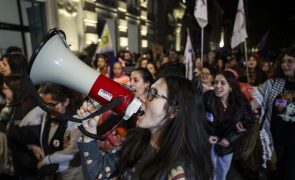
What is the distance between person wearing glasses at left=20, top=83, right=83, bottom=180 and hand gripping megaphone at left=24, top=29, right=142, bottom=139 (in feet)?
2.39

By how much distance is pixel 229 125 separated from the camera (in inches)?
111

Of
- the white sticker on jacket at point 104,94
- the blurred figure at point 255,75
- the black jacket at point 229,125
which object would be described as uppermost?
the white sticker on jacket at point 104,94

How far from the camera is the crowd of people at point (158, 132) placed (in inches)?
51.8

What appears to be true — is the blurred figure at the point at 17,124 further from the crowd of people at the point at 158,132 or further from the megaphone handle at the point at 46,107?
the megaphone handle at the point at 46,107

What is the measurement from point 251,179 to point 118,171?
2.52 metres

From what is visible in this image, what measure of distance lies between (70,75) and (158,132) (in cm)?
55

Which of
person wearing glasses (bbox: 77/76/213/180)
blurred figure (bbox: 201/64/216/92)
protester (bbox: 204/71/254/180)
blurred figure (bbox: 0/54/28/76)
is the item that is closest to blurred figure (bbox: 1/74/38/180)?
blurred figure (bbox: 0/54/28/76)

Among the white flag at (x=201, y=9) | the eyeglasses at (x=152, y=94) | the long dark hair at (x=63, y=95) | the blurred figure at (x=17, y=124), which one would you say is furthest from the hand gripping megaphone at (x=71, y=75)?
the white flag at (x=201, y=9)

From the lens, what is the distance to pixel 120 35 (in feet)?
42.9

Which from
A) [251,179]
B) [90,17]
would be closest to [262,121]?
[251,179]

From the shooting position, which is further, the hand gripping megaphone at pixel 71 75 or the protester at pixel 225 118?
the protester at pixel 225 118

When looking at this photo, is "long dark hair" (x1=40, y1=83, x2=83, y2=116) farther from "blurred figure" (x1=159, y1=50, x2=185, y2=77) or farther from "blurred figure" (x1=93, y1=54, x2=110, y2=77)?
"blurred figure" (x1=93, y1=54, x2=110, y2=77)

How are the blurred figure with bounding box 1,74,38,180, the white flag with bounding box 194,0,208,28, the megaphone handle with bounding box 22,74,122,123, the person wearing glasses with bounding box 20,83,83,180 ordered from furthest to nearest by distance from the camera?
1. the white flag with bounding box 194,0,208,28
2. the blurred figure with bounding box 1,74,38,180
3. the person wearing glasses with bounding box 20,83,83,180
4. the megaphone handle with bounding box 22,74,122,123

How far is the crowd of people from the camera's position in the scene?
132 centimetres
